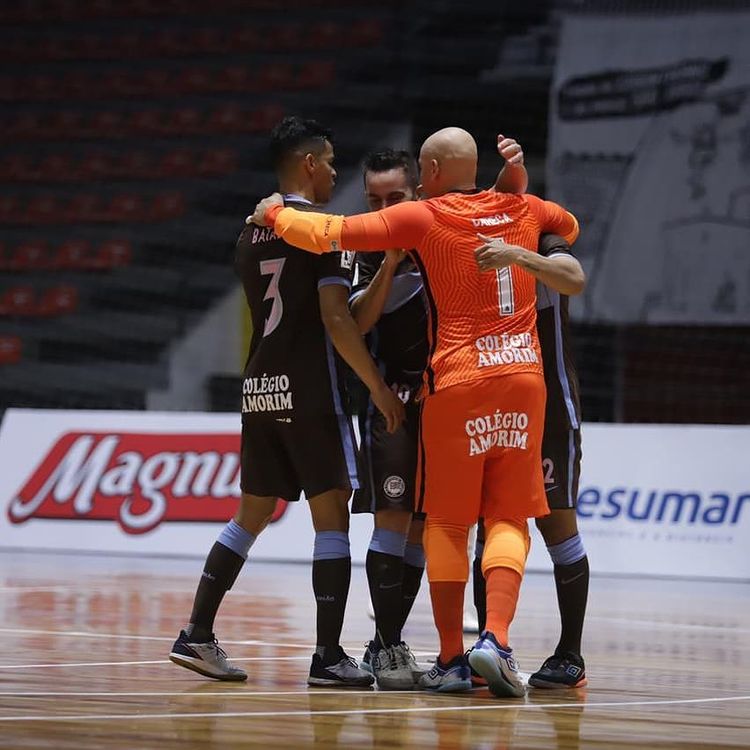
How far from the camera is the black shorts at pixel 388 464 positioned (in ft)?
15.5

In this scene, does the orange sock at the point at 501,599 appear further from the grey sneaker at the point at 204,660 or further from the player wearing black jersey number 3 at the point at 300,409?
the grey sneaker at the point at 204,660

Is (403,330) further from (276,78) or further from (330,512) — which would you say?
(276,78)

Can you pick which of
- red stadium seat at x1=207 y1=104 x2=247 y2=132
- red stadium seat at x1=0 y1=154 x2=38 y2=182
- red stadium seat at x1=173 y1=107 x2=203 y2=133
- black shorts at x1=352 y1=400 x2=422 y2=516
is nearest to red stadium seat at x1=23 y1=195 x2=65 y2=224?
red stadium seat at x1=0 y1=154 x2=38 y2=182

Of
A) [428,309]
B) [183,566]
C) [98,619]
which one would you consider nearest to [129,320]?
[183,566]

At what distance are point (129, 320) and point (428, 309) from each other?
12.7 m

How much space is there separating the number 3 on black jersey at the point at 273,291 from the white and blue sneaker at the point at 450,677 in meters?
1.14

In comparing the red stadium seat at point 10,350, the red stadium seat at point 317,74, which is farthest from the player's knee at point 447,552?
the red stadium seat at point 317,74

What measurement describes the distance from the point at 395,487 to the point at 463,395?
0.50 metres

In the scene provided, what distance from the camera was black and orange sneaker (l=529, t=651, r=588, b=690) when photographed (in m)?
4.64

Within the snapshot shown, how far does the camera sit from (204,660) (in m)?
4.58

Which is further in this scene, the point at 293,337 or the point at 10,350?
the point at 10,350

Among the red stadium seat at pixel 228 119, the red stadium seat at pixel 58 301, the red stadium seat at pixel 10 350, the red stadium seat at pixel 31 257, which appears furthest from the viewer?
the red stadium seat at pixel 228 119

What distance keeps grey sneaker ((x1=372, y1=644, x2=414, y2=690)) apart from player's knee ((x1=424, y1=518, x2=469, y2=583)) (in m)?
0.32

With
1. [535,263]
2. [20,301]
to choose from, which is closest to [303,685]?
[535,263]
